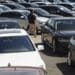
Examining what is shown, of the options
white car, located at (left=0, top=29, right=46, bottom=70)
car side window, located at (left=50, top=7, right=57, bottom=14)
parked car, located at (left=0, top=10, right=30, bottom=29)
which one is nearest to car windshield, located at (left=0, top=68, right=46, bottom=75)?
white car, located at (left=0, top=29, right=46, bottom=70)

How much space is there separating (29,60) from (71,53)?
15.4 ft

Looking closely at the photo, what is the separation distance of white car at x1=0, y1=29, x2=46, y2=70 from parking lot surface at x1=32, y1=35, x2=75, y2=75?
3063 mm

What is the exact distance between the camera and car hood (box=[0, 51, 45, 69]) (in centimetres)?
873

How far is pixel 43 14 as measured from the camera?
30125 millimetres

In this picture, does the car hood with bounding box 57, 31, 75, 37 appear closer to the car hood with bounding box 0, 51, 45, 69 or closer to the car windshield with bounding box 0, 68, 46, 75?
the car hood with bounding box 0, 51, 45, 69

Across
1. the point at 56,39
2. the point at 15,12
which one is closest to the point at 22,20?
the point at 15,12

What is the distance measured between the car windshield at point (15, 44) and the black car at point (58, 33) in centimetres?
610

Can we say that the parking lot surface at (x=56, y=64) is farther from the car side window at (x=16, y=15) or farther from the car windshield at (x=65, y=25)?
the car side window at (x=16, y=15)

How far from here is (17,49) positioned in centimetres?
1024

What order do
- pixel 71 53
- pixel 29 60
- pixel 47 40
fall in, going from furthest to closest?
pixel 47 40 → pixel 71 53 → pixel 29 60

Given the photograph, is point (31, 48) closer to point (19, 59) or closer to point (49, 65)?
point (19, 59)

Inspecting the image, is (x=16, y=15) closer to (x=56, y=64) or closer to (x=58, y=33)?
(x=58, y=33)

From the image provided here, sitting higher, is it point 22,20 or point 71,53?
point 71,53

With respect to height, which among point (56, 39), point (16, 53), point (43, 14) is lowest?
point (43, 14)
